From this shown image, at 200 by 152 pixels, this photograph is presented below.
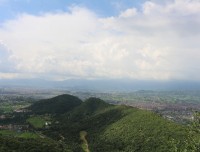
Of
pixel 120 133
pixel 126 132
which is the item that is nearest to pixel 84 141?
pixel 120 133

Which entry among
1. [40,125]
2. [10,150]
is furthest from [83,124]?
[10,150]

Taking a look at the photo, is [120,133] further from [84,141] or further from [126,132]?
[84,141]

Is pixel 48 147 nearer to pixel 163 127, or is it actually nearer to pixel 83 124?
pixel 163 127

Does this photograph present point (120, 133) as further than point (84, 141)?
No

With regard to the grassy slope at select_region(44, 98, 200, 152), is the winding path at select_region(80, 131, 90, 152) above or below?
below

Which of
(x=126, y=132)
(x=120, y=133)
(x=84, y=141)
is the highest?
(x=126, y=132)

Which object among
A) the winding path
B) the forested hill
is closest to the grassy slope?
the forested hill

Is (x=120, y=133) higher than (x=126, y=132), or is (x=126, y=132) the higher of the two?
(x=126, y=132)

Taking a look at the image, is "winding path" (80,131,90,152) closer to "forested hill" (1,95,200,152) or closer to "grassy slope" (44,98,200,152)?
"forested hill" (1,95,200,152)

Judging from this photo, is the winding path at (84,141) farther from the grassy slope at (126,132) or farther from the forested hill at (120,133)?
the grassy slope at (126,132)

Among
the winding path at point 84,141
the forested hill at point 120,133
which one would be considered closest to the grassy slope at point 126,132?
the forested hill at point 120,133

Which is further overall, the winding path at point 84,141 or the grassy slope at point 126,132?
the winding path at point 84,141

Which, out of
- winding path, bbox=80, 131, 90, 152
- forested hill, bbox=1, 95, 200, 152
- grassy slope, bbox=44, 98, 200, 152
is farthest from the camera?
winding path, bbox=80, 131, 90, 152
